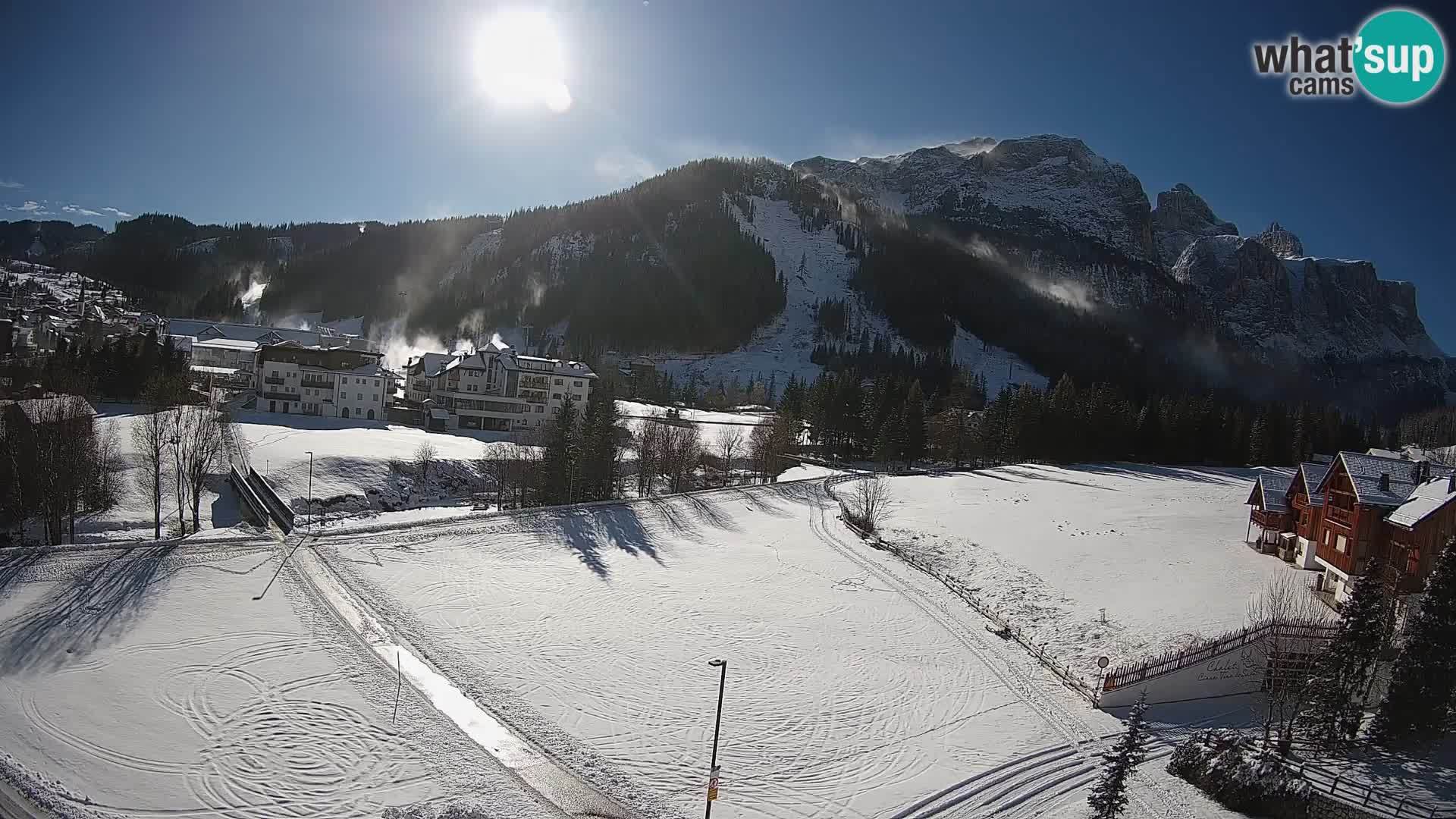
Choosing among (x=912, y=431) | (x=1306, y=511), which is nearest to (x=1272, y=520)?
(x=1306, y=511)

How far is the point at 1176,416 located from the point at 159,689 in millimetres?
93869

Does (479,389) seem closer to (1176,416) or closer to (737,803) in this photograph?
(737,803)

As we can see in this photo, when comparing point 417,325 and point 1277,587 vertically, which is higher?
point 417,325

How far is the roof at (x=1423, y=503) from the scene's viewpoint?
84.5ft

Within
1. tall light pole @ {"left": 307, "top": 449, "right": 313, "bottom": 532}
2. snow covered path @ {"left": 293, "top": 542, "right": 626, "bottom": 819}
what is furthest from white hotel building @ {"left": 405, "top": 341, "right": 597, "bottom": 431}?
snow covered path @ {"left": 293, "top": 542, "right": 626, "bottom": 819}

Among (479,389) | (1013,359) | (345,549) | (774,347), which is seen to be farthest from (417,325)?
(345,549)

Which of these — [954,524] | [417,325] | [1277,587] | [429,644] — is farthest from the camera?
[417,325]

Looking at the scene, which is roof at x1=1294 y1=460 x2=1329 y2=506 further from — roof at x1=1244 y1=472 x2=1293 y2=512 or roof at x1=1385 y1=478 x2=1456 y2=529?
roof at x1=1385 y1=478 x2=1456 y2=529

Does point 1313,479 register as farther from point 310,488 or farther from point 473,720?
point 310,488

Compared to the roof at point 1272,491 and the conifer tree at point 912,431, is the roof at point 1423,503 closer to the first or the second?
the roof at point 1272,491

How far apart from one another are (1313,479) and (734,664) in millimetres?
29610

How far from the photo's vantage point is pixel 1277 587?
30.3 m

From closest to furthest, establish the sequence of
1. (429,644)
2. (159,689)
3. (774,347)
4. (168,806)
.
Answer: (168,806), (159,689), (429,644), (774,347)

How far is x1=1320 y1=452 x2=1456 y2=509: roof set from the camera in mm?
28234
